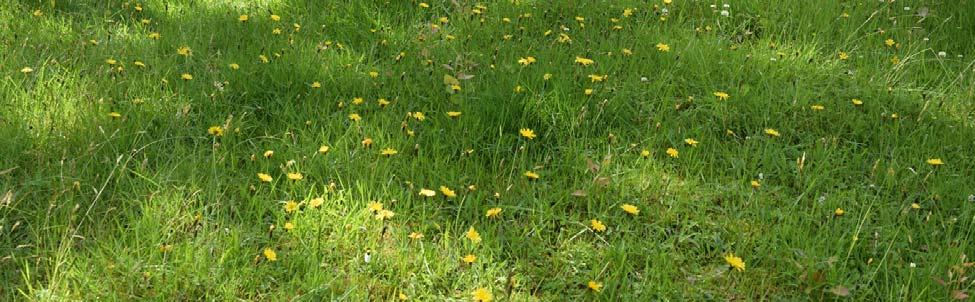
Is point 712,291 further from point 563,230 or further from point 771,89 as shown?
point 771,89

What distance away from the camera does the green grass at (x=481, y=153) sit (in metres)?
2.35

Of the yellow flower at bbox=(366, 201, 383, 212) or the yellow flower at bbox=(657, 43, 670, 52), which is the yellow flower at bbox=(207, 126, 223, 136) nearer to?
the yellow flower at bbox=(366, 201, 383, 212)

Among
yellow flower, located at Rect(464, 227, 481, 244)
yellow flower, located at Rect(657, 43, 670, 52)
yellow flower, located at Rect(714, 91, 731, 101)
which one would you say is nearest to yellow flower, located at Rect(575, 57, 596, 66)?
yellow flower, located at Rect(657, 43, 670, 52)

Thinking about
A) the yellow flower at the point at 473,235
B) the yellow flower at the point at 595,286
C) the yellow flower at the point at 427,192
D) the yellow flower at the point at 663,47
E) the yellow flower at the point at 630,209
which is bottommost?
the yellow flower at the point at 595,286

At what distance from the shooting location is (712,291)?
2375 mm

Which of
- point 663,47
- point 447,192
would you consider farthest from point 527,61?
point 447,192

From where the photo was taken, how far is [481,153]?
306cm

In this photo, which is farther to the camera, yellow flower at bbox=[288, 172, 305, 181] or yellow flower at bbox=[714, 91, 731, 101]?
yellow flower at bbox=[714, 91, 731, 101]

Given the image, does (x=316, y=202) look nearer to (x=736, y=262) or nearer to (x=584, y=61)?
(x=736, y=262)

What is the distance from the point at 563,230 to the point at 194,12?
2491mm

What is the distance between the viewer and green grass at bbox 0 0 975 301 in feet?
7.70

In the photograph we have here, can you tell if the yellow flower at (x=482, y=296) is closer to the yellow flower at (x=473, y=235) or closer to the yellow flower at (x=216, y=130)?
the yellow flower at (x=473, y=235)

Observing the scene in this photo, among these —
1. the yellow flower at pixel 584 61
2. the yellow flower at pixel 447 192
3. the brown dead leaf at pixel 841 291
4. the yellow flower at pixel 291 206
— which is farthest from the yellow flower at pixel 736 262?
the yellow flower at pixel 584 61

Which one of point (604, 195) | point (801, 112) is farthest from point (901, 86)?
point (604, 195)
